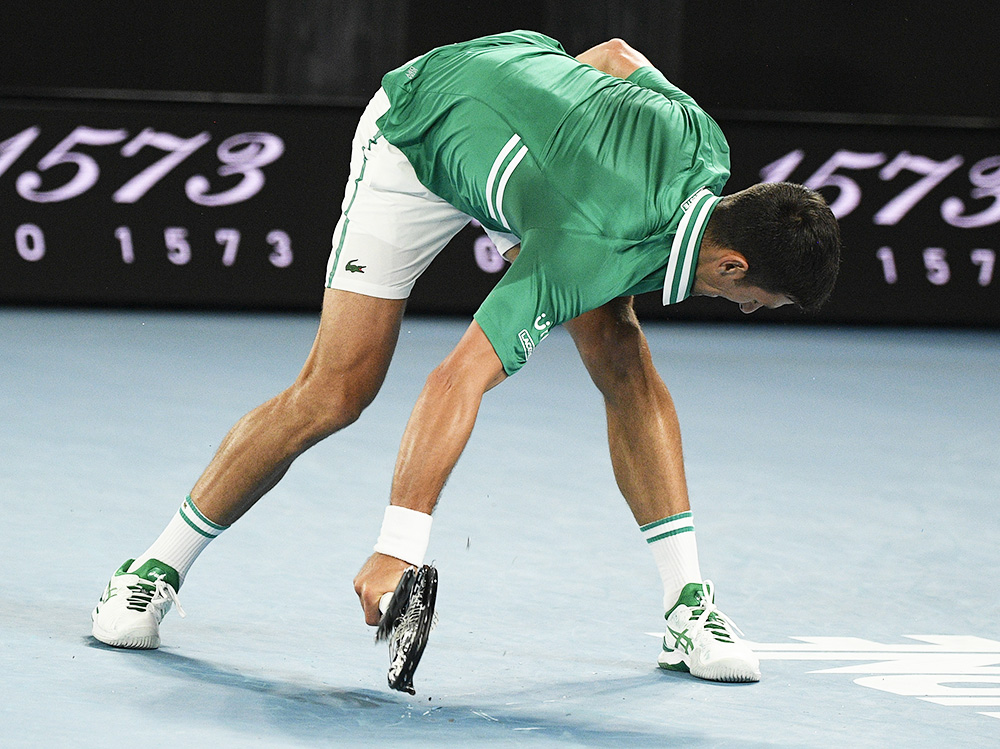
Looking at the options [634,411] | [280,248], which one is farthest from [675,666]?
[280,248]

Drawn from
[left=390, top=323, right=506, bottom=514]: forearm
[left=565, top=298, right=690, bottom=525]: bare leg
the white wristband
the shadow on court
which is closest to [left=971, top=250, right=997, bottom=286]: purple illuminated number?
[left=565, top=298, right=690, bottom=525]: bare leg

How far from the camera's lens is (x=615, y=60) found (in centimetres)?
412

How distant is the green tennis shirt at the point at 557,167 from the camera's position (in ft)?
10.7

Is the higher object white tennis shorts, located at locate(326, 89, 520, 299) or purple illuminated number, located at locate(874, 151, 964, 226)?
white tennis shorts, located at locate(326, 89, 520, 299)

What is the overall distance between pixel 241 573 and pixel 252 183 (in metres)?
6.08

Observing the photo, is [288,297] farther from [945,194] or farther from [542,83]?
[542,83]

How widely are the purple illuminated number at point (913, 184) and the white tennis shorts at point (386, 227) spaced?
7361 millimetres

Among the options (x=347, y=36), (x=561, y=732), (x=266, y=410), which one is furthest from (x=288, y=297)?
(x=561, y=732)

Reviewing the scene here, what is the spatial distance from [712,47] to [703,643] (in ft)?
39.1

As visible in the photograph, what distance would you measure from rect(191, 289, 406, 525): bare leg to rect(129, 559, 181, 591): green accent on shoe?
6.0 inches

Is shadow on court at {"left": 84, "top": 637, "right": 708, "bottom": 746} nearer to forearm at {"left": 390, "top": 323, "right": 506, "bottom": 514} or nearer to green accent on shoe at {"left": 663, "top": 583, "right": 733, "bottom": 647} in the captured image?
green accent on shoe at {"left": 663, "top": 583, "right": 733, "bottom": 647}

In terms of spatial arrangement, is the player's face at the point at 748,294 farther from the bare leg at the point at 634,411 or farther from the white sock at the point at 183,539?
the white sock at the point at 183,539

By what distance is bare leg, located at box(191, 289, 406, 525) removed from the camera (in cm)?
384

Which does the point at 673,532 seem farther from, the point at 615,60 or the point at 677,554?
the point at 615,60
